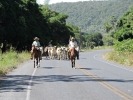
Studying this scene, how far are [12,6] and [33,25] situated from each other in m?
13.1

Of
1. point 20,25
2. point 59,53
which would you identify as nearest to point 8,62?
point 59,53

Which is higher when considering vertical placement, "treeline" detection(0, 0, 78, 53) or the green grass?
"treeline" detection(0, 0, 78, 53)

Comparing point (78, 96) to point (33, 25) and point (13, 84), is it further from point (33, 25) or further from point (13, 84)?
point (33, 25)

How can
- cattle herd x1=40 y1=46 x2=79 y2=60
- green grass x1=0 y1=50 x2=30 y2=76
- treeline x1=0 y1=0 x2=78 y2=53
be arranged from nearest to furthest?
green grass x1=0 y1=50 x2=30 y2=76
cattle herd x1=40 y1=46 x2=79 y2=60
treeline x1=0 y1=0 x2=78 y2=53

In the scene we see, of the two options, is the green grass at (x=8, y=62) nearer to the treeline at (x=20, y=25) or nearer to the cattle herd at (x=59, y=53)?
the cattle herd at (x=59, y=53)

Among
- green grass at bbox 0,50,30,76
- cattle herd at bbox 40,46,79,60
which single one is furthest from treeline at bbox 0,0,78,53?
green grass at bbox 0,50,30,76

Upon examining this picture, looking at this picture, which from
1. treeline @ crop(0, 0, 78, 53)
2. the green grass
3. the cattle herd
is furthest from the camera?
treeline @ crop(0, 0, 78, 53)

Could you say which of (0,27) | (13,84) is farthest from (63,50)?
(13,84)

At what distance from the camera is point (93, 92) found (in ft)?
45.7

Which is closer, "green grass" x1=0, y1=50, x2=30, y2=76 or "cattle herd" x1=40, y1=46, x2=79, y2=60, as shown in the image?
"green grass" x1=0, y1=50, x2=30, y2=76

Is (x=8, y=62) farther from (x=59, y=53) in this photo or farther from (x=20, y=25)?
(x=20, y=25)

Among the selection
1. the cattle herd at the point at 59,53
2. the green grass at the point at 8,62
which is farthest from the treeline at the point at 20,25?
the green grass at the point at 8,62

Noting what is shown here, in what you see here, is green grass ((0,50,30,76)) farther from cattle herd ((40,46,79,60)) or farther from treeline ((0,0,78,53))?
treeline ((0,0,78,53))

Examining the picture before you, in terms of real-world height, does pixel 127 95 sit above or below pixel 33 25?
below
